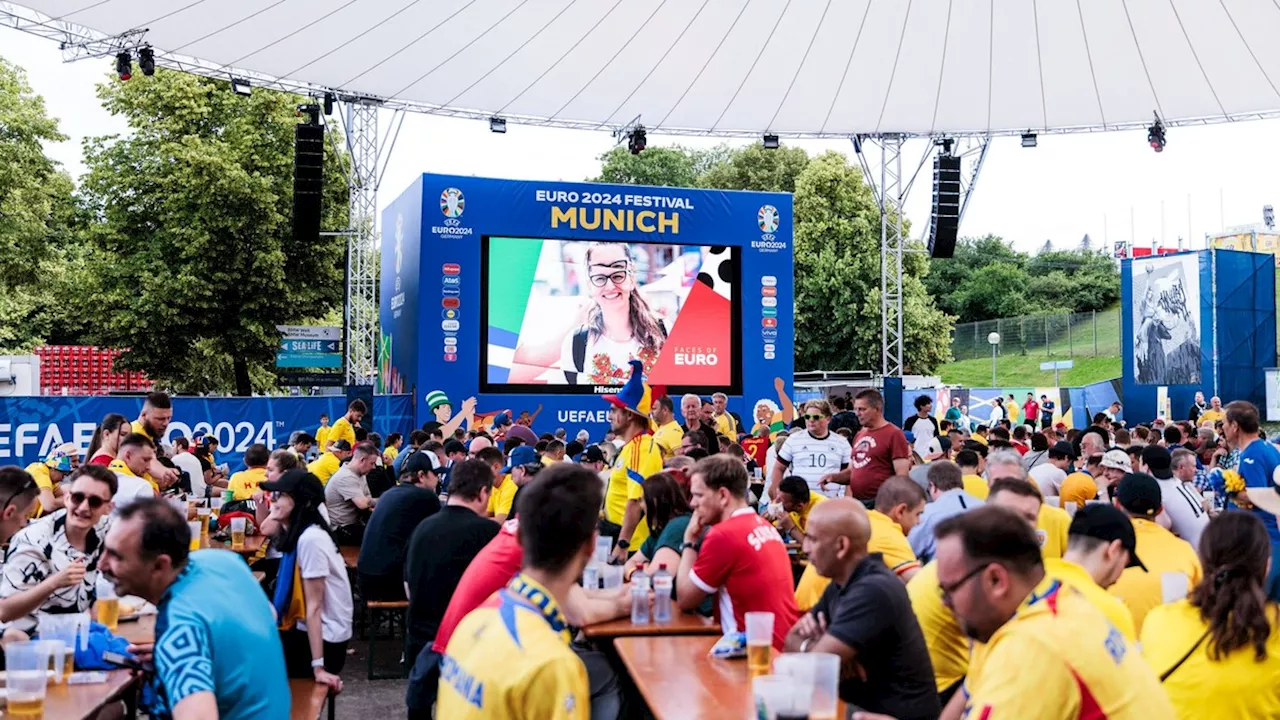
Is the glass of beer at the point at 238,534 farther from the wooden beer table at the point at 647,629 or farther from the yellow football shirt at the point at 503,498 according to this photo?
the wooden beer table at the point at 647,629

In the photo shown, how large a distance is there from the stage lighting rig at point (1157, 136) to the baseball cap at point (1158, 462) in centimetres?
1364

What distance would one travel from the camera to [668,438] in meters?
8.62

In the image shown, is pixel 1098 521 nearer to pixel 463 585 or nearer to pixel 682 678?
pixel 682 678

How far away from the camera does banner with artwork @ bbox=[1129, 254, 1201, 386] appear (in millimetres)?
27250

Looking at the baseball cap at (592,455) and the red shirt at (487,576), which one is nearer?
the red shirt at (487,576)

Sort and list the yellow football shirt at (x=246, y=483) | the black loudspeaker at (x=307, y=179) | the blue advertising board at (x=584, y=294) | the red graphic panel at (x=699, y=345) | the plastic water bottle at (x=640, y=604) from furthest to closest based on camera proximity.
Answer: the red graphic panel at (x=699, y=345) → the blue advertising board at (x=584, y=294) → the black loudspeaker at (x=307, y=179) → the yellow football shirt at (x=246, y=483) → the plastic water bottle at (x=640, y=604)

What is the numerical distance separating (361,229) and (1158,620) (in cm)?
1636

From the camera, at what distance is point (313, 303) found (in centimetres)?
2792

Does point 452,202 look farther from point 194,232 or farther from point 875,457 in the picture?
point 875,457

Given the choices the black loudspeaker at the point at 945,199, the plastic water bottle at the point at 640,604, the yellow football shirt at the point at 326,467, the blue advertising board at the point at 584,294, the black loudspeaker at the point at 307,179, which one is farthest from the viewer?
the black loudspeaker at the point at 945,199

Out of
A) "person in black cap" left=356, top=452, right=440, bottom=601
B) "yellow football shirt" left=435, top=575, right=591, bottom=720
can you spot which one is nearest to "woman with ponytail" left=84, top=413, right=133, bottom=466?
"person in black cap" left=356, top=452, right=440, bottom=601

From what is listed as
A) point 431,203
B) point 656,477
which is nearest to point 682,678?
point 656,477

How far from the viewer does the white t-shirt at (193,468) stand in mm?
9430

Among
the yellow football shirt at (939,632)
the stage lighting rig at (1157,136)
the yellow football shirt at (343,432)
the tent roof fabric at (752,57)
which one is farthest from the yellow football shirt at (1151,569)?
the stage lighting rig at (1157,136)
